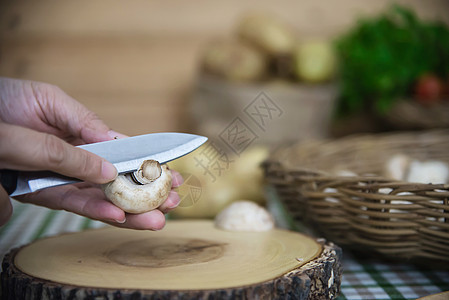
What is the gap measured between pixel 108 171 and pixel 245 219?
31cm

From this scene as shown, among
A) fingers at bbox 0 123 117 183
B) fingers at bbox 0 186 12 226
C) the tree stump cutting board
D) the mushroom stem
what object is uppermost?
fingers at bbox 0 123 117 183

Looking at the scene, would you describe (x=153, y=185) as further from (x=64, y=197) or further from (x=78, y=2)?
(x=78, y=2)

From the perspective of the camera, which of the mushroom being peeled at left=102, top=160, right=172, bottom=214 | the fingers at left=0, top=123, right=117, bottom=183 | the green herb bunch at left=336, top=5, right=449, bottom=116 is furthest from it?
the green herb bunch at left=336, top=5, right=449, bottom=116

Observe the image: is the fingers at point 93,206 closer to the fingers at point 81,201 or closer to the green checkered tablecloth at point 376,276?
the fingers at point 81,201

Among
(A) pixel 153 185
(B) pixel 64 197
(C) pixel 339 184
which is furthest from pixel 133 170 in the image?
(C) pixel 339 184

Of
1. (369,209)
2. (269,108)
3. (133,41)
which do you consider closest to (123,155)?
(369,209)

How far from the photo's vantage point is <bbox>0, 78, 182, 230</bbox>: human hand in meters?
0.51

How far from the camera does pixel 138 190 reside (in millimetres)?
626

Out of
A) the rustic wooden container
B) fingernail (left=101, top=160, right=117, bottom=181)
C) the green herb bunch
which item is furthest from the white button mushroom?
the green herb bunch

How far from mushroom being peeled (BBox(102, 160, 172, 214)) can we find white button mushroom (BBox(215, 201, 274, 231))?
0.20 metres

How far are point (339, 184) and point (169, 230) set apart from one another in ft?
1.02

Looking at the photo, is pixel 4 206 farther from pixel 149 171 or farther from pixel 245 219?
pixel 245 219

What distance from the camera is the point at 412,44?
1.67 m

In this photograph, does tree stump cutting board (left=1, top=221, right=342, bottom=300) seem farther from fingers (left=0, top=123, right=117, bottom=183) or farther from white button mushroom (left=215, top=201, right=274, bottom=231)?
fingers (left=0, top=123, right=117, bottom=183)
